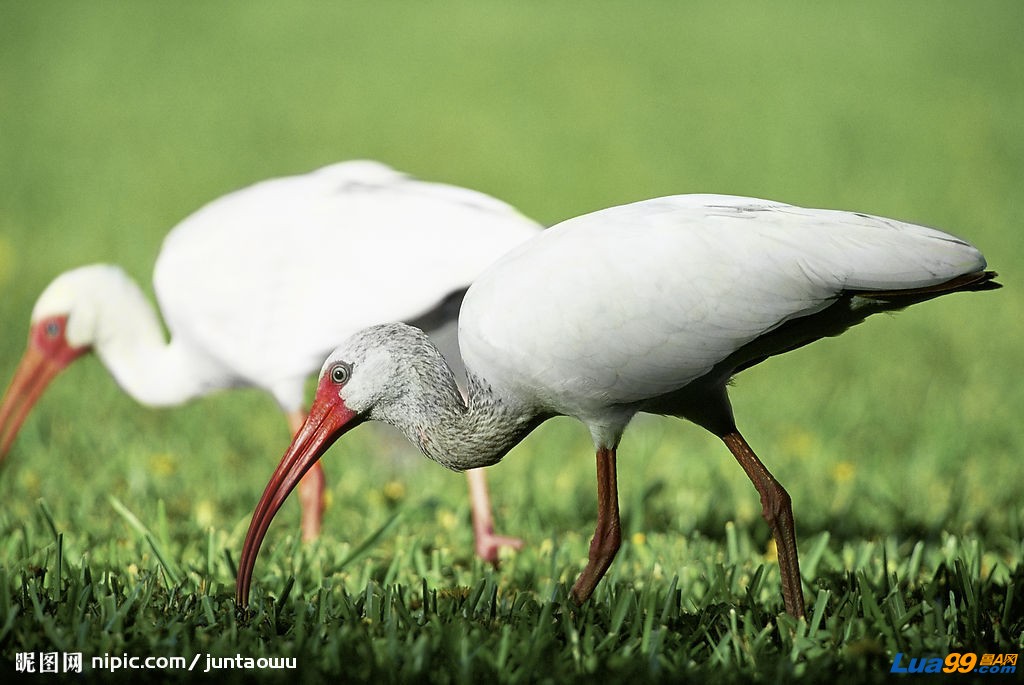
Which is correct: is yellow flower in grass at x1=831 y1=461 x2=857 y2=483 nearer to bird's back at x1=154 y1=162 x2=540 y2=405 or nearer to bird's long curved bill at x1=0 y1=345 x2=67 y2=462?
bird's back at x1=154 y1=162 x2=540 y2=405

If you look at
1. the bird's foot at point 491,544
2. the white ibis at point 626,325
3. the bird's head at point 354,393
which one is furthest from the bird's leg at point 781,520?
the bird's foot at point 491,544

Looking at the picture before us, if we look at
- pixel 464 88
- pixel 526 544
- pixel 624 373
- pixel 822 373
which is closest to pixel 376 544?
pixel 526 544

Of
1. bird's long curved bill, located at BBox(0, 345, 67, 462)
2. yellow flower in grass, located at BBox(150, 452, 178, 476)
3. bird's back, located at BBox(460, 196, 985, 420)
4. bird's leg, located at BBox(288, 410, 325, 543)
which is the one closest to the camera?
bird's back, located at BBox(460, 196, 985, 420)

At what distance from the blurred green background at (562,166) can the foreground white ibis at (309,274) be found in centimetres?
51

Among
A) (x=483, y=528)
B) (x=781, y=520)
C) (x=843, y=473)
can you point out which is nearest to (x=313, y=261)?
(x=483, y=528)

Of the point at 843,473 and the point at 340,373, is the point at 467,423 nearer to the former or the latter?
the point at 340,373

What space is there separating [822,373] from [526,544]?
362 centimetres

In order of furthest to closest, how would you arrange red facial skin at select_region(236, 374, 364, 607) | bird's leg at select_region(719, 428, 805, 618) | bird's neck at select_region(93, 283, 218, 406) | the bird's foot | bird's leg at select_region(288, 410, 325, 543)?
bird's neck at select_region(93, 283, 218, 406) < bird's leg at select_region(288, 410, 325, 543) < the bird's foot < red facial skin at select_region(236, 374, 364, 607) < bird's leg at select_region(719, 428, 805, 618)

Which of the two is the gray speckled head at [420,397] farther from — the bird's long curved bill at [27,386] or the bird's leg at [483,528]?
the bird's long curved bill at [27,386]

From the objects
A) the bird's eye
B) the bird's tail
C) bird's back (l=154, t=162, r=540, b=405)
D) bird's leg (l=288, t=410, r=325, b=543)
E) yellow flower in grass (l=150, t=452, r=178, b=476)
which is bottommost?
bird's leg (l=288, t=410, r=325, b=543)

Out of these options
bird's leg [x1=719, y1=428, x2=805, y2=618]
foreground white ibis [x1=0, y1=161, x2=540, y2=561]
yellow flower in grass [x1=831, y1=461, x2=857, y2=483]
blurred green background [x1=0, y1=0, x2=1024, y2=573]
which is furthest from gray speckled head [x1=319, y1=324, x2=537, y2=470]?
yellow flower in grass [x1=831, y1=461, x2=857, y2=483]

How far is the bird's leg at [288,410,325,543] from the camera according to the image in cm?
454

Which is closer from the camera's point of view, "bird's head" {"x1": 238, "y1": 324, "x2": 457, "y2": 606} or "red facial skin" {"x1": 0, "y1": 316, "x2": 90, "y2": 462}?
"bird's head" {"x1": 238, "y1": 324, "x2": 457, "y2": 606}

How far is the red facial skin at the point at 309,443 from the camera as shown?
3.40 metres
